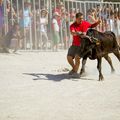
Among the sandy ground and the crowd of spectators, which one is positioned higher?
the crowd of spectators

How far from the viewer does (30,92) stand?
408 inches

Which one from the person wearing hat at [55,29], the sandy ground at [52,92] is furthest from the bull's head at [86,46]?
the person wearing hat at [55,29]

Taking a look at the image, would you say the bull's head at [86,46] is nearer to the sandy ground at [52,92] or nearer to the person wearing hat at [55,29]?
the sandy ground at [52,92]

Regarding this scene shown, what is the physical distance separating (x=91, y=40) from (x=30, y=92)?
2.66 m

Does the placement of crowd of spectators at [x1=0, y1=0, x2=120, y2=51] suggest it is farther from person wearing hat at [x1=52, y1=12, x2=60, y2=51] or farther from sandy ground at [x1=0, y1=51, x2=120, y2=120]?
sandy ground at [x1=0, y1=51, x2=120, y2=120]

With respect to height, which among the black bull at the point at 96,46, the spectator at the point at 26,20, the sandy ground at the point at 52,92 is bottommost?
the sandy ground at the point at 52,92

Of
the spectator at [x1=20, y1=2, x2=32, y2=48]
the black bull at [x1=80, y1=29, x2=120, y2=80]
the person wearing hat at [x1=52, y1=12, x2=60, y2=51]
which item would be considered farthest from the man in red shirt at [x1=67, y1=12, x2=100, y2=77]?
the person wearing hat at [x1=52, y1=12, x2=60, y2=51]

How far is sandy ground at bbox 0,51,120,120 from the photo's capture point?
8.60 m

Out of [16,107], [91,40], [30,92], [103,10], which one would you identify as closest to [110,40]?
[91,40]

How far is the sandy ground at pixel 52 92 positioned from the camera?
860cm

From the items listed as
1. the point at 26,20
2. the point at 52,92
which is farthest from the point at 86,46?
the point at 26,20

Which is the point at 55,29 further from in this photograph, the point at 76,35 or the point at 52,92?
the point at 52,92

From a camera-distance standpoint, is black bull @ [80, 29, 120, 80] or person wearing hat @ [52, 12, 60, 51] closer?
black bull @ [80, 29, 120, 80]

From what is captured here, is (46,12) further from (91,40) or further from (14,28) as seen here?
(91,40)
